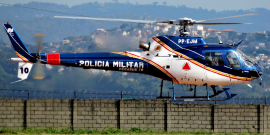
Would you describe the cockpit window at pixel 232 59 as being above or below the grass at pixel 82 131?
above

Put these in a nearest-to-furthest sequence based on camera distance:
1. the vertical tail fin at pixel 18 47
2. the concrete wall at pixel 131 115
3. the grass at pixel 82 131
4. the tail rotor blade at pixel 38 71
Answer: the grass at pixel 82 131 < the concrete wall at pixel 131 115 < the vertical tail fin at pixel 18 47 < the tail rotor blade at pixel 38 71

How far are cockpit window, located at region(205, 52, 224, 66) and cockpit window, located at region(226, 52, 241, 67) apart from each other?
0.53 meters

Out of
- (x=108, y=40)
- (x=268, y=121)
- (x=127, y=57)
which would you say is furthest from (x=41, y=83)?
(x=268, y=121)

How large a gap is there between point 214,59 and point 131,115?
7.10 m

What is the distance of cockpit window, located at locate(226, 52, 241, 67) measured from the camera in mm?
32406

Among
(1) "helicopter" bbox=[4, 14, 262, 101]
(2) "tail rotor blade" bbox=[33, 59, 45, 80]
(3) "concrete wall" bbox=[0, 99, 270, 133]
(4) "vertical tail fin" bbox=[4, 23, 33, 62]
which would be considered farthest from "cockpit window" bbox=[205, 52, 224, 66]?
(4) "vertical tail fin" bbox=[4, 23, 33, 62]

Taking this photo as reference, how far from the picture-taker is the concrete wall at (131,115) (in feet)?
99.5

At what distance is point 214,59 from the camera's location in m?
32.4

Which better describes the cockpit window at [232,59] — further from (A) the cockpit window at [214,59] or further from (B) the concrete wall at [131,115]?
(B) the concrete wall at [131,115]

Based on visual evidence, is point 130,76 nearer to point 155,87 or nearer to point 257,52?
point 155,87

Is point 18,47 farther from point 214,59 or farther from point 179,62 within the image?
point 214,59

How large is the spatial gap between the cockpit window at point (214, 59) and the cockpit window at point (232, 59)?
0.53 meters

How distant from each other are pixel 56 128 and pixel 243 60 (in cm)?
1374

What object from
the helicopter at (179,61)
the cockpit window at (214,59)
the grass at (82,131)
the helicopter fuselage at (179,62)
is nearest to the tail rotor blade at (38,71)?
the helicopter at (179,61)
